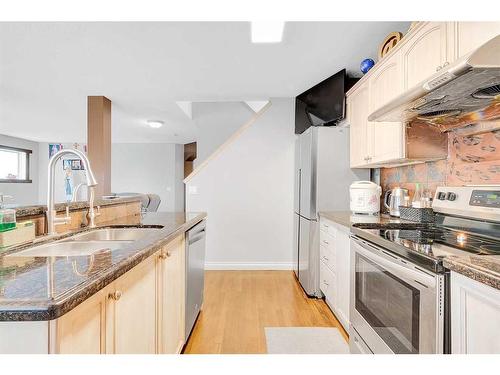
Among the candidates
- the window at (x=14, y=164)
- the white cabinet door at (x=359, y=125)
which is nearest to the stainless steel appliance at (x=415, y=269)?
the white cabinet door at (x=359, y=125)

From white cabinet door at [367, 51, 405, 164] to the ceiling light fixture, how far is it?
853mm

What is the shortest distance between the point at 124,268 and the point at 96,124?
3457 mm

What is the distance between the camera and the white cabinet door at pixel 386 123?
6.46ft

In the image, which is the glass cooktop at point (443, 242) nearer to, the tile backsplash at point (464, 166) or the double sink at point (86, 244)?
the tile backsplash at point (464, 166)

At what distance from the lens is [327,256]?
2.49m

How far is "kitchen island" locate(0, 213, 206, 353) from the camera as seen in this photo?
1.91 ft

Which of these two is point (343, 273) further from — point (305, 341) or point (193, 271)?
point (193, 271)

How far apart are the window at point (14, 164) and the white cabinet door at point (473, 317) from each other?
9.38m

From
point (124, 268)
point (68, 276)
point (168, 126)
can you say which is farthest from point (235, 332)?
point (168, 126)

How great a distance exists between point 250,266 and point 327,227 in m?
1.62

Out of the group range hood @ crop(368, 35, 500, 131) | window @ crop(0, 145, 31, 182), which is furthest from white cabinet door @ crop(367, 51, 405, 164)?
window @ crop(0, 145, 31, 182)

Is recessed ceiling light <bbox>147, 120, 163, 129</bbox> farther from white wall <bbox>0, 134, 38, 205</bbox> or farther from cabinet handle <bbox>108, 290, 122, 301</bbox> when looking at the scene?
cabinet handle <bbox>108, 290, 122, 301</bbox>

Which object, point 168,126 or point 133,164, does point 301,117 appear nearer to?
Answer: point 168,126

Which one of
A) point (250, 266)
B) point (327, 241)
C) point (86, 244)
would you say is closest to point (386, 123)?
point (327, 241)
